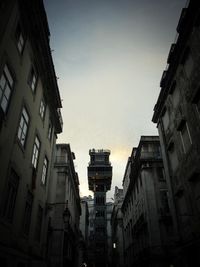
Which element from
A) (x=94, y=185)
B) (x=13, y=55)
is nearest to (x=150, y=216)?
(x=13, y=55)

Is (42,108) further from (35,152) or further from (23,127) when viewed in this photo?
(23,127)

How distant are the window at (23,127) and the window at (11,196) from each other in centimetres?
213

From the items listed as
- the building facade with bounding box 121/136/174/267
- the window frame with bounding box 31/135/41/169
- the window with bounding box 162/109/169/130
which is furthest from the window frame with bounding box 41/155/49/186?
the building facade with bounding box 121/136/174/267

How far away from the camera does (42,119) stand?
19.0 m

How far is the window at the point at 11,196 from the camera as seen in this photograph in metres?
12.2

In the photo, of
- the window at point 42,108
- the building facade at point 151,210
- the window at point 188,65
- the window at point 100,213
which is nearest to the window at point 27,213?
the window at point 42,108

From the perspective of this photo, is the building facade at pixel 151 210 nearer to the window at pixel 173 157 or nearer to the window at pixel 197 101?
the window at pixel 173 157

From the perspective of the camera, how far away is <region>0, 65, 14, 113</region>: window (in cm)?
1160

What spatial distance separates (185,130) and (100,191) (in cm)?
11554

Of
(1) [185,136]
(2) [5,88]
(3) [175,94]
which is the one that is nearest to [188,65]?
(3) [175,94]

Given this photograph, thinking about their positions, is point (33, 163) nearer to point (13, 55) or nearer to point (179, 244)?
point (13, 55)

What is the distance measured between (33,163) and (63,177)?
50.5 ft

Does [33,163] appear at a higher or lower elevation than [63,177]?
lower

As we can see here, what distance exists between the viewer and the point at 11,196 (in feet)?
42.2
